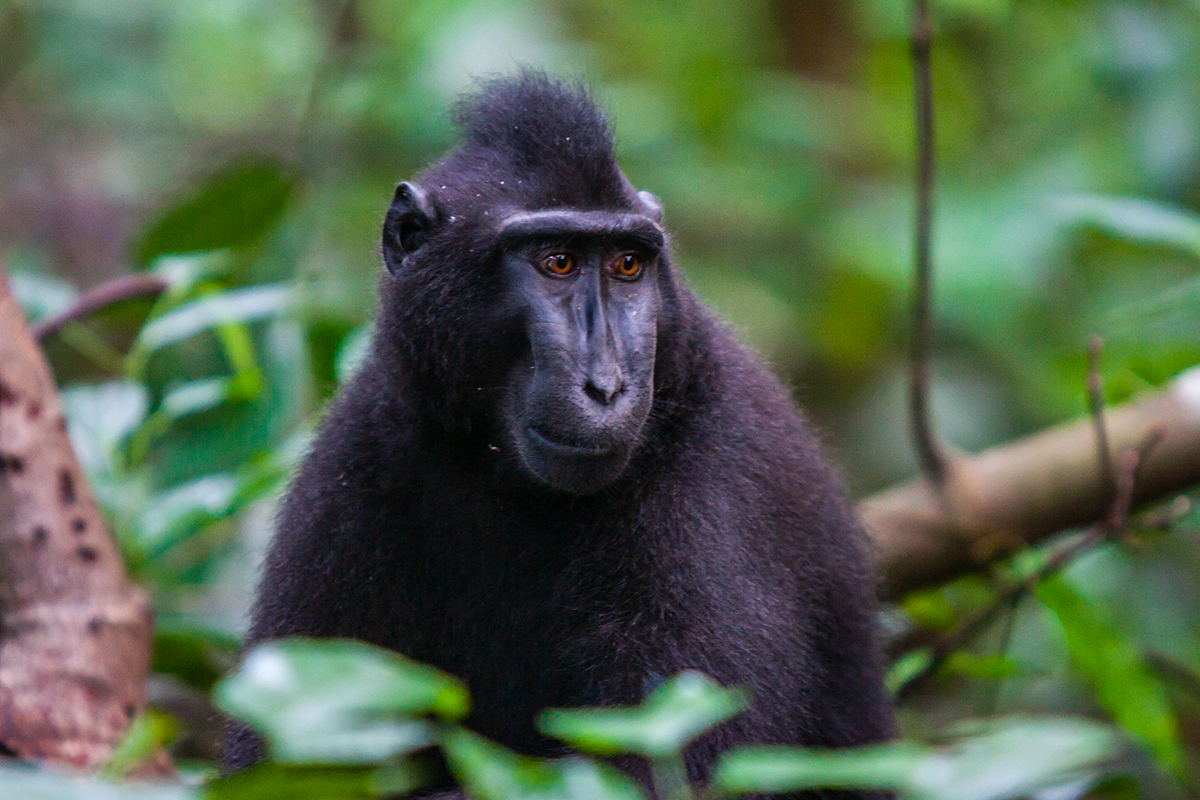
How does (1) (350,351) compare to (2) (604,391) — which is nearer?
(2) (604,391)

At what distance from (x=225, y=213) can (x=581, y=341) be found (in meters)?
2.79

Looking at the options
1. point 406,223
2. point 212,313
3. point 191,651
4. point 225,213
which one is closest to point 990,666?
point 406,223

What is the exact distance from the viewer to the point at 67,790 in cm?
151

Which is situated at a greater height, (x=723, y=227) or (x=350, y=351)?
(x=723, y=227)

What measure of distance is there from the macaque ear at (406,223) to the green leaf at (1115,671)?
2376 mm

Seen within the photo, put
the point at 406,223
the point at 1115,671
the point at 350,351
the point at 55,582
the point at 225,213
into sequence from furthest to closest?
1. the point at 225,213
2. the point at 350,351
3. the point at 1115,671
4. the point at 55,582
5. the point at 406,223

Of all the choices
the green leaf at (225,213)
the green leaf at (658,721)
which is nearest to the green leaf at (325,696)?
the green leaf at (658,721)

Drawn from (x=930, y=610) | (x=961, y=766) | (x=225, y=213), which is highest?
(x=225, y=213)

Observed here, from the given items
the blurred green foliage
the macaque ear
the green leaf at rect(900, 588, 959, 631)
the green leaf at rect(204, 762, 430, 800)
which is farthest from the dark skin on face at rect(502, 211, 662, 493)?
the green leaf at rect(900, 588, 959, 631)

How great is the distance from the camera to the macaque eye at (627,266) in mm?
3586

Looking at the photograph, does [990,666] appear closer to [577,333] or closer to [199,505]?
[577,333]

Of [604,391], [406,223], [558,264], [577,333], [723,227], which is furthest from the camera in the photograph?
[723,227]

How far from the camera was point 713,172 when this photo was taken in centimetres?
967

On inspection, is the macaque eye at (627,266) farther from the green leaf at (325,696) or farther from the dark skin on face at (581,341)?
the green leaf at (325,696)
